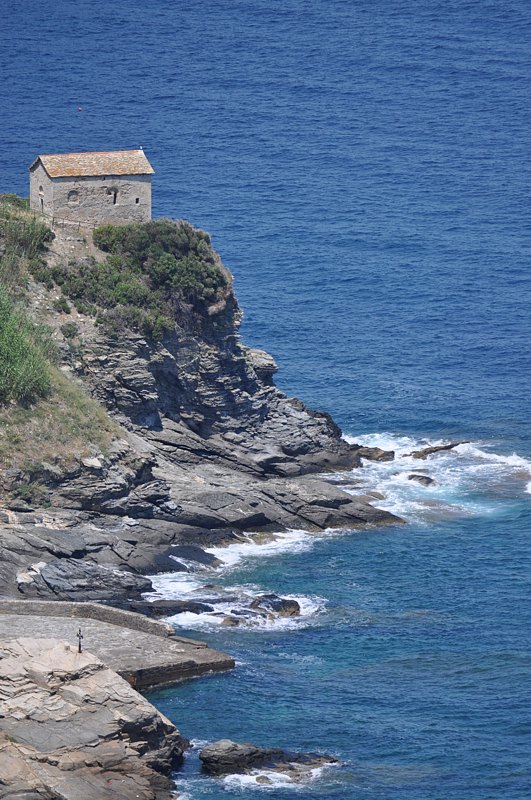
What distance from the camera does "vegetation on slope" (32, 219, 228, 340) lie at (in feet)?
387

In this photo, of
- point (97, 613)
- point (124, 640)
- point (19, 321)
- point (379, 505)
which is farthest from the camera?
point (379, 505)

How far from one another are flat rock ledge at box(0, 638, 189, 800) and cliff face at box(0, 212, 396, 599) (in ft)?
49.1

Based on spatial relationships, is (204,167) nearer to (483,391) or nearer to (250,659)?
(483,391)

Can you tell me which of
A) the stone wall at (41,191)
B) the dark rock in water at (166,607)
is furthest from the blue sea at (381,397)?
the stone wall at (41,191)

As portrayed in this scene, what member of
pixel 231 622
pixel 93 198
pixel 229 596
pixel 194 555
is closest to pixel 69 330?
pixel 93 198

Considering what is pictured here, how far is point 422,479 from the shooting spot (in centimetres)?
12256

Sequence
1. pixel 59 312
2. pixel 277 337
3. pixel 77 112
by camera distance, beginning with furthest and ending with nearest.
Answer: pixel 77 112, pixel 277 337, pixel 59 312

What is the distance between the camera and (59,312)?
117 meters

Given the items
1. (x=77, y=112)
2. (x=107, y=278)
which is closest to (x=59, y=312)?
(x=107, y=278)

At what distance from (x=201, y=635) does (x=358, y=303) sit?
61.9 m

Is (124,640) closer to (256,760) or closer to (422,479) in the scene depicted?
(256,760)

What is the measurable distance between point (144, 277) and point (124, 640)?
1381 inches

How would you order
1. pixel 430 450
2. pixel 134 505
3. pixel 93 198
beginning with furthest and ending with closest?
pixel 430 450
pixel 93 198
pixel 134 505

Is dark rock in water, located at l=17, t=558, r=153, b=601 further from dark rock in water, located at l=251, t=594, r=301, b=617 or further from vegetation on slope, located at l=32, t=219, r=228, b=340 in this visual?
vegetation on slope, located at l=32, t=219, r=228, b=340
